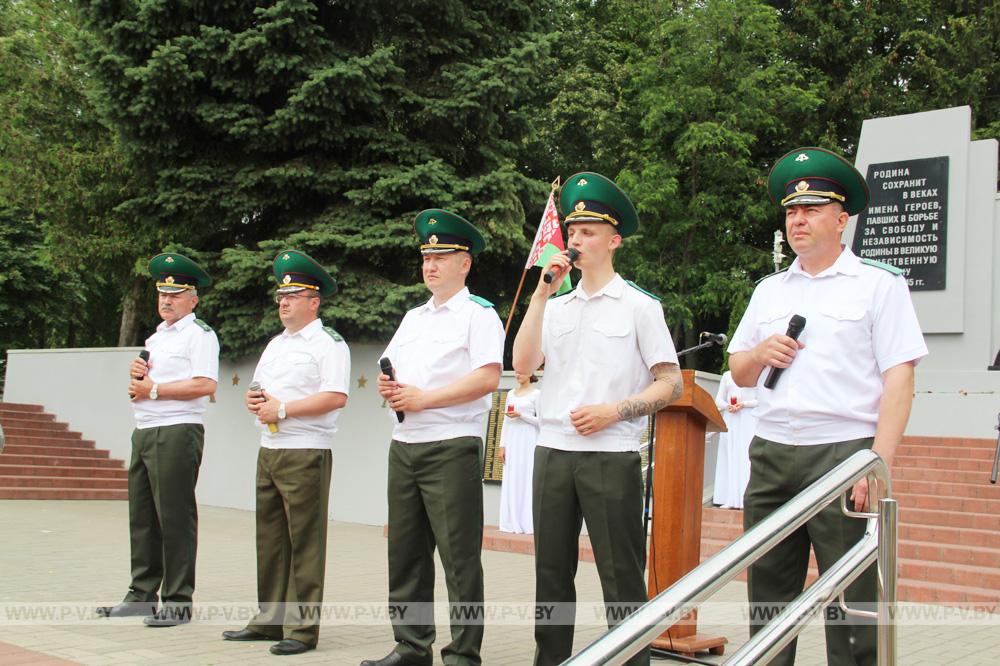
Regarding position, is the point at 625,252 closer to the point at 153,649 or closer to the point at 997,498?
the point at 997,498

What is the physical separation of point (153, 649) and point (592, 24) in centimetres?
2365

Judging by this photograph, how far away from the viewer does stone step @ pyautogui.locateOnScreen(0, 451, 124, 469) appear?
1567 centimetres

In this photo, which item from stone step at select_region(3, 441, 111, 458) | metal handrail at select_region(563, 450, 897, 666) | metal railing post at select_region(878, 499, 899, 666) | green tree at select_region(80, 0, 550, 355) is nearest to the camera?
metal handrail at select_region(563, 450, 897, 666)

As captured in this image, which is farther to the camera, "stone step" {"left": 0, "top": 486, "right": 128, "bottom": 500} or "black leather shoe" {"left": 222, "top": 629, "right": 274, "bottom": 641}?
"stone step" {"left": 0, "top": 486, "right": 128, "bottom": 500}

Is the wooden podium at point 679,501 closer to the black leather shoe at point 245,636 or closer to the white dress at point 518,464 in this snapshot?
the black leather shoe at point 245,636

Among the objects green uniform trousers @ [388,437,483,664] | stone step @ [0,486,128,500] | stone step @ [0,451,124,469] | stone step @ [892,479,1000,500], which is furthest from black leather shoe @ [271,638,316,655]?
stone step @ [0,451,124,469]

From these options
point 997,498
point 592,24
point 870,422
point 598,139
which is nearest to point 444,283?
point 870,422

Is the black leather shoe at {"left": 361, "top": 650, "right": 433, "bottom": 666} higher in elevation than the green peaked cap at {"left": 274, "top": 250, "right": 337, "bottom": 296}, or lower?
lower

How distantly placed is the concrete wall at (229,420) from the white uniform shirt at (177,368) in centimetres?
650

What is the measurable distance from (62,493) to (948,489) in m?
12.1

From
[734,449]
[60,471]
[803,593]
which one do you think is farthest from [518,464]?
[803,593]

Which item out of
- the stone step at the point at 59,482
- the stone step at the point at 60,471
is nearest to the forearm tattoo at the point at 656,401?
the stone step at the point at 59,482

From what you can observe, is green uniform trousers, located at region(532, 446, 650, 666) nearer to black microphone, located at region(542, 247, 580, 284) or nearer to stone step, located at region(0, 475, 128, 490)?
black microphone, located at region(542, 247, 580, 284)

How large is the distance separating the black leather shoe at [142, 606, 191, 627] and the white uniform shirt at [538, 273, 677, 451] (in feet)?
10.2
